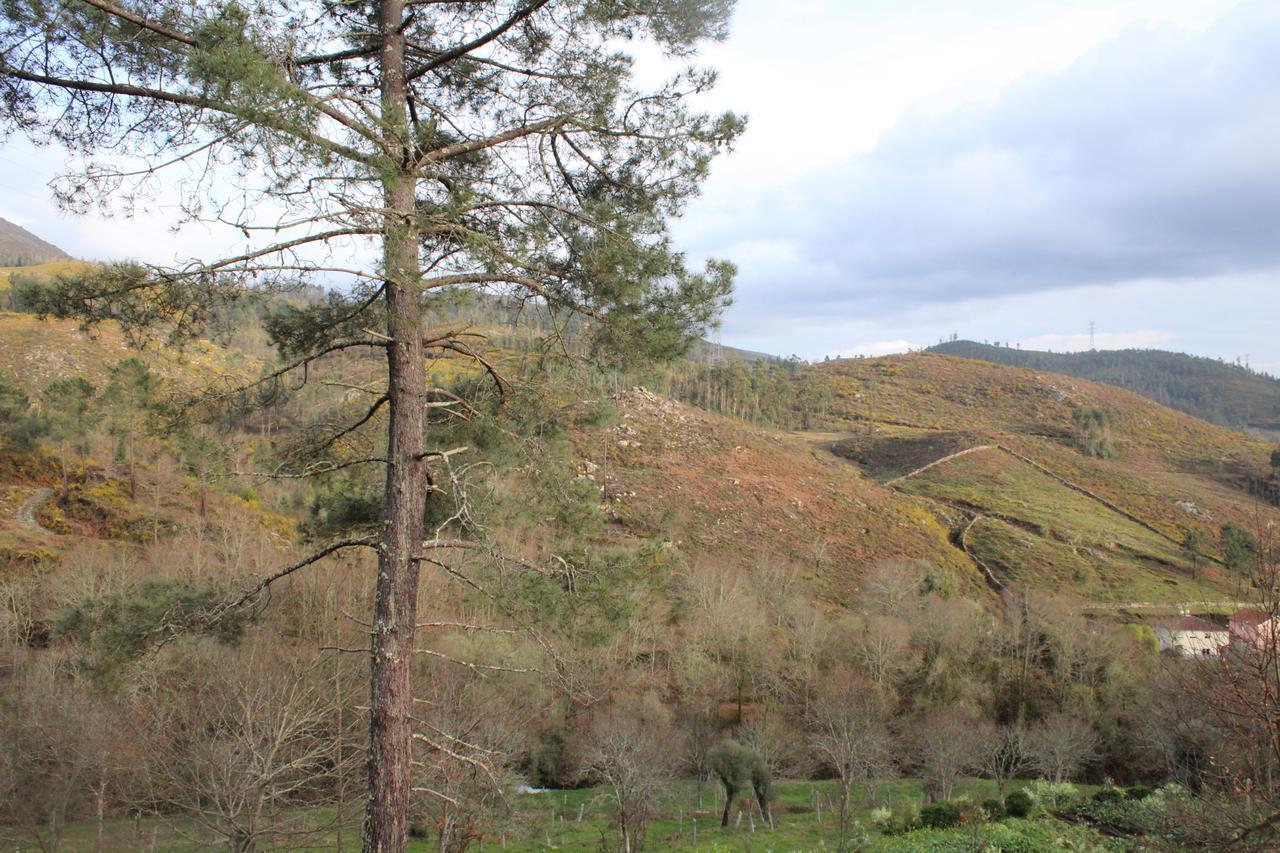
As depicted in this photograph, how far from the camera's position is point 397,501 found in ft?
17.6

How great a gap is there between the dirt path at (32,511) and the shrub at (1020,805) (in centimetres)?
3602

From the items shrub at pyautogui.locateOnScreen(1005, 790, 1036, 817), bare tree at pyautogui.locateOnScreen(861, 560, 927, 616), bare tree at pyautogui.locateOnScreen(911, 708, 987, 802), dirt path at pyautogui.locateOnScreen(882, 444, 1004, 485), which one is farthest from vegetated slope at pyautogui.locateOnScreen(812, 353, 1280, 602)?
bare tree at pyautogui.locateOnScreen(861, 560, 927, 616)

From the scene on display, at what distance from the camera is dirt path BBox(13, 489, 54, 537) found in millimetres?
29062

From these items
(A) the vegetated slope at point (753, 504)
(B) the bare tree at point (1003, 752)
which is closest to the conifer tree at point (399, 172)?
(B) the bare tree at point (1003, 752)

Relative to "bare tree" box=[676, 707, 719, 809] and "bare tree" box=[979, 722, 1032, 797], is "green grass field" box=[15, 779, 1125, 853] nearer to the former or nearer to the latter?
"bare tree" box=[676, 707, 719, 809]

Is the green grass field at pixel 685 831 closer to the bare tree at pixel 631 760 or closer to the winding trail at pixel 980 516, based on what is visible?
the bare tree at pixel 631 760

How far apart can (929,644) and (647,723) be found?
13.2m

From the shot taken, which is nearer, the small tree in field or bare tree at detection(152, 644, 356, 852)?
bare tree at detection(152, 644, 356, 852)

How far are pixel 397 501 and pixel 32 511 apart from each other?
3485 centimetres

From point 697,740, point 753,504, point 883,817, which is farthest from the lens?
point 753,504

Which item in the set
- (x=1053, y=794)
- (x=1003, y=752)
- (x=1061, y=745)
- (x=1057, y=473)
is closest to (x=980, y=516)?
(x=1057, y=473)

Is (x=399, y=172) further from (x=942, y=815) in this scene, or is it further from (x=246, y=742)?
(x=942, y=815)

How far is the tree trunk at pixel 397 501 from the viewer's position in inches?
198

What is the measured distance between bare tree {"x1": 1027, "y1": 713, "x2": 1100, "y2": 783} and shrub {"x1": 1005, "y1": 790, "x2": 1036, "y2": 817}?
741 centimetres
